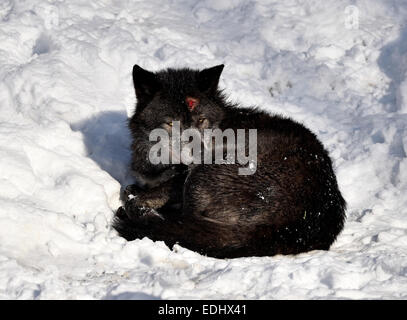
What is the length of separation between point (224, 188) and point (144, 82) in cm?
141

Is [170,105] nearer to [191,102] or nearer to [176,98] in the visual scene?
[176,98]

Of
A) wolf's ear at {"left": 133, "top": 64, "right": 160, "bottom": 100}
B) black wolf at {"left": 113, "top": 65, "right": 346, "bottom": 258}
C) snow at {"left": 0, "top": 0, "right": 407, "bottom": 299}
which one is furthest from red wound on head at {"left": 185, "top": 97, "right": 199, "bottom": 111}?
snow at {"left": 0, "top": 0, "right": 407, "bottom": 299}

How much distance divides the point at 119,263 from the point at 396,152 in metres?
3.83

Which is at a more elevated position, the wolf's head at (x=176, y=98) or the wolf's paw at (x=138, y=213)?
the wolf's head at (x=176, y=98)

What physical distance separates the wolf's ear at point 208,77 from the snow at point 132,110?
136 cm

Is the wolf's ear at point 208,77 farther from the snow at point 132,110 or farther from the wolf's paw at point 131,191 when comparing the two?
the snow at point 132,110

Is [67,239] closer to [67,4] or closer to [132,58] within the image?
[132,58]

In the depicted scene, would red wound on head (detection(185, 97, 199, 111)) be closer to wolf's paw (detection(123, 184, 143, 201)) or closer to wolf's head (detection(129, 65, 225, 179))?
wolf's head (detection(129, 65, 225, 179))

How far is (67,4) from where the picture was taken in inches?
356

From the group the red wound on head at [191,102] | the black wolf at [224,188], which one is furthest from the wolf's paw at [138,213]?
the red wound on head at [191,102]

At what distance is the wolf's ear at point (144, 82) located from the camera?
5.88 m

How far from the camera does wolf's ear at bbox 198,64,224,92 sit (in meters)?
6.02

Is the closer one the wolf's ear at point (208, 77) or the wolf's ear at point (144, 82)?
the wolf's ear at point (144, 82)

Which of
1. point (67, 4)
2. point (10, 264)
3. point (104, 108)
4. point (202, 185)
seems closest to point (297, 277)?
point (202, 185)
